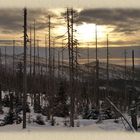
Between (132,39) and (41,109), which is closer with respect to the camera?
(132,39)

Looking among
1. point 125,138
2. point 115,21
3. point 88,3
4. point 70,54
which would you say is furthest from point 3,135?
point 70,54

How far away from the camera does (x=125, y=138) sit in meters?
2.71

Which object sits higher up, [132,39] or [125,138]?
[132,39]

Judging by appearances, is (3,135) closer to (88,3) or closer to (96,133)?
(96,133)

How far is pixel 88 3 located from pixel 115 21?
45.0 inches

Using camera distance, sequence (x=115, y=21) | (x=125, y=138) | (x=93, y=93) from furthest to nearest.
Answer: (x=93, y=93)
(x=115, y=21)
(x=125, y=138)

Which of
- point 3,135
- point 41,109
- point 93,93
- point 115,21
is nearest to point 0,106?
point 41,109

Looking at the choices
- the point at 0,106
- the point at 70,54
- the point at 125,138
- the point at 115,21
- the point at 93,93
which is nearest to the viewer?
the point at 125,138

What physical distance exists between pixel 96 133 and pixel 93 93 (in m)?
12.3

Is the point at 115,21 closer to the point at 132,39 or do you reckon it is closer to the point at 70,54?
the point at 132,39

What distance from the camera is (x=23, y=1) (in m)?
2.72

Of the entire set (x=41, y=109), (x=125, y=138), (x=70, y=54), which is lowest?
(x=41, y=109)

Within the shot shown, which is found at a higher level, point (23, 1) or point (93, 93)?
point (23, 1)

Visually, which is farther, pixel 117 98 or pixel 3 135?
pixel 117 98
